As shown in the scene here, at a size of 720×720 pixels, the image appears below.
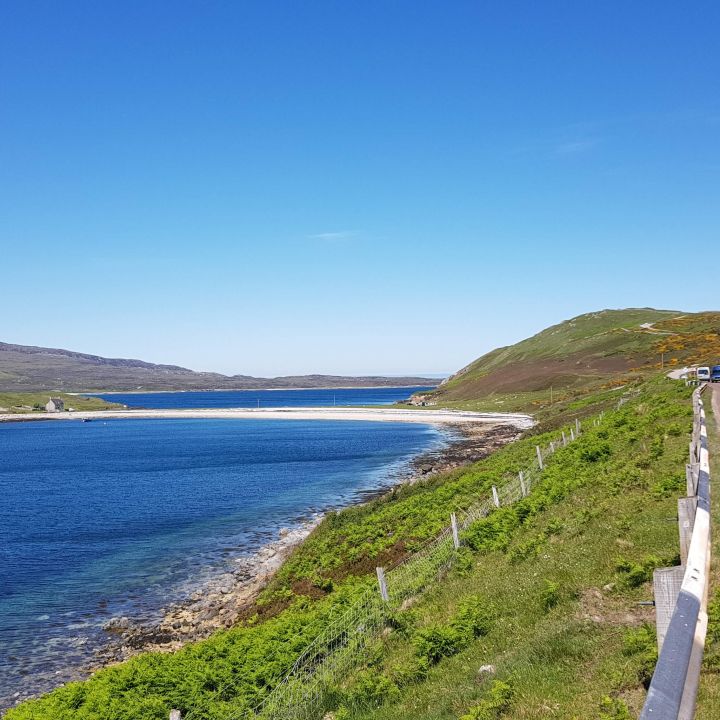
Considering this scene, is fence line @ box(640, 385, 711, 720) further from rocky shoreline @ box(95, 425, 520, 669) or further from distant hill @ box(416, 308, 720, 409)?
distant hill @ box(416, 308, 720, 409)

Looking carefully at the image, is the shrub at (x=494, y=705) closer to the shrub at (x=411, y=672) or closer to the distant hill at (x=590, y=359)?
the shrub at (x=411, y=672)

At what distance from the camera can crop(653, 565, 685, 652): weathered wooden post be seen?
584 centimetres

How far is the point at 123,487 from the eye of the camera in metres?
71.4

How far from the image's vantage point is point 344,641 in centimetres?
1670

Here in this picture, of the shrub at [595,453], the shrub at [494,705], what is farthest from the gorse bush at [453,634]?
the shrub at [595,453]

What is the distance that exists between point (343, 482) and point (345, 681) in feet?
182

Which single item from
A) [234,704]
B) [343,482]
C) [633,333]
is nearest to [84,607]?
[234,704]

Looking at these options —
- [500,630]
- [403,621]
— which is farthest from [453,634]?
[403,621]

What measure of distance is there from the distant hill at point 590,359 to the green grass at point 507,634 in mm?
91967

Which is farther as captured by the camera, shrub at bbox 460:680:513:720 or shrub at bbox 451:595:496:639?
shrub at bbox 451:595:496:639

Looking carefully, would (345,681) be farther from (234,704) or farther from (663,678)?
(663,678)

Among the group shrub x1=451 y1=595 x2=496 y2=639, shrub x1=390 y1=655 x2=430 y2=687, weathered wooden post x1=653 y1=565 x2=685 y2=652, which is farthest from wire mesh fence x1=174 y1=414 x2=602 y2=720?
weathered wooden post x1=653 y1=565 x2=685 y2=652

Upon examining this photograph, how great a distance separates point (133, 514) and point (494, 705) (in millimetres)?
51962

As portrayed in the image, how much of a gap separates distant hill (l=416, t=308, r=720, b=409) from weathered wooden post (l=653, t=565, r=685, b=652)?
354 ft
